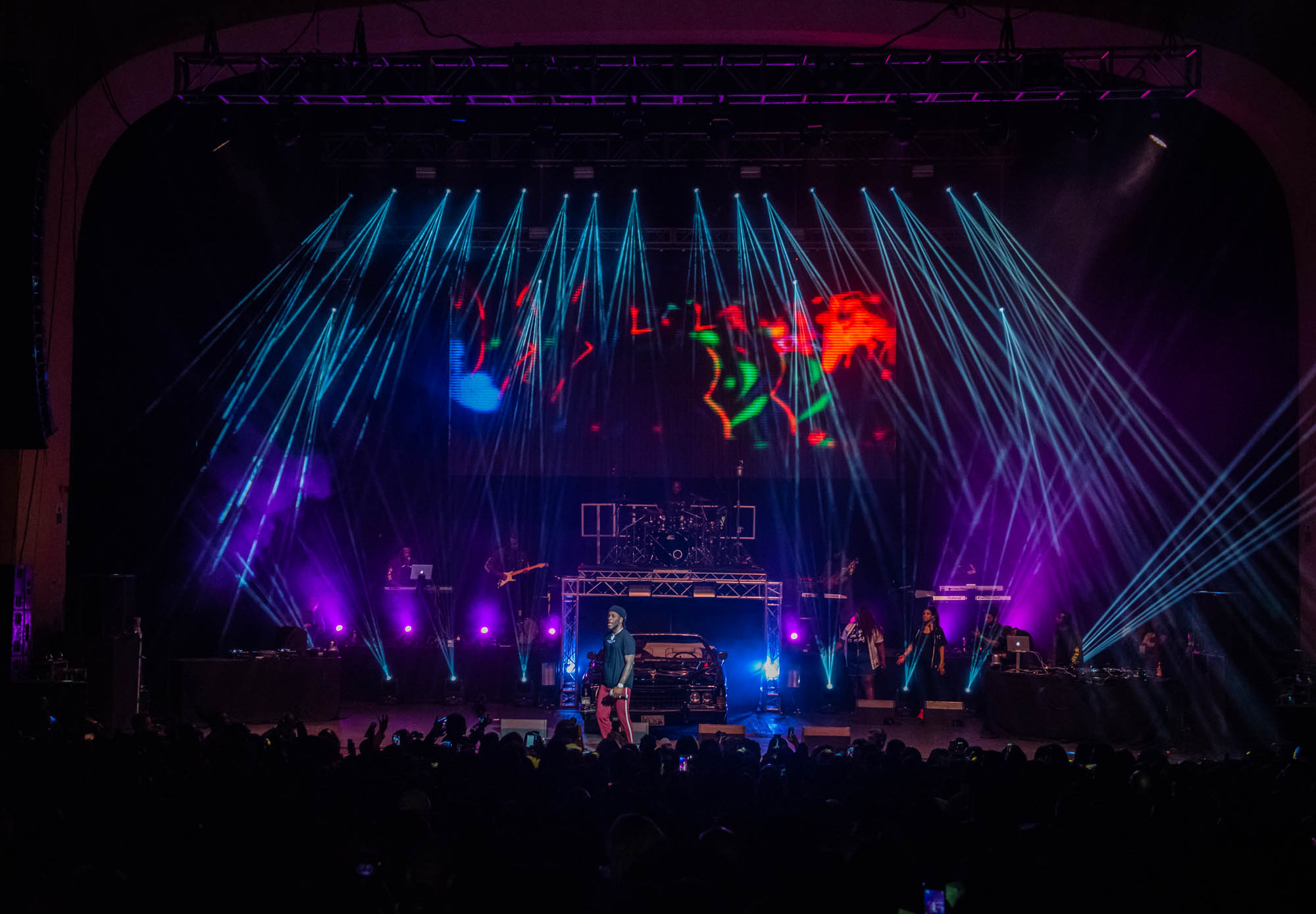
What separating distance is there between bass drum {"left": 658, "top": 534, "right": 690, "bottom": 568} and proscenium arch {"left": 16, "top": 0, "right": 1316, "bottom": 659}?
808cm

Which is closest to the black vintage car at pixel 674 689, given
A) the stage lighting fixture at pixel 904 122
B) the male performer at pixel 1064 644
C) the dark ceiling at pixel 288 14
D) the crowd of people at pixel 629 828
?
the male performer at pixel 1064 644

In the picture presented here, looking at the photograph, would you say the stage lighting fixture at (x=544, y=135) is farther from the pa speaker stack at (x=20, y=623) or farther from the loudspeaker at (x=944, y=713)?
the loudspeaker at (x=944, y=713)

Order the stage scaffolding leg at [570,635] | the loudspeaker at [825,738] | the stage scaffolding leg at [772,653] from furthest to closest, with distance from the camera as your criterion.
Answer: the stage scaffolding leg at [570,635], the stage scaffolding leg at [772,653], the loudspeaker at [825,738]

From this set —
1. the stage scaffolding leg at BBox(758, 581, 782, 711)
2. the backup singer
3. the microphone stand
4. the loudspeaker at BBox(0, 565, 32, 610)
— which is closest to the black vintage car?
the stage scaffolding leg at BBox(758, 581, 782, 711)

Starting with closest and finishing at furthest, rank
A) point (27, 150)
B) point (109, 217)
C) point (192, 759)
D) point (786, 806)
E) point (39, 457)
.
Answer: point (786, 806)
point (192, 759)
point (27, 150)
point (39, 457)
point (109, 217)

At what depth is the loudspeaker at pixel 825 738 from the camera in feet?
36.4

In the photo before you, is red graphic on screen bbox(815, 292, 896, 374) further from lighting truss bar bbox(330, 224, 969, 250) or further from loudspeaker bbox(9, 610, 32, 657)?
loudspeaker bbox(9, 610, 32, 657)

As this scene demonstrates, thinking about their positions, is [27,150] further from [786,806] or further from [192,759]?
[786,806]

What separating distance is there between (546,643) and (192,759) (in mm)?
11135

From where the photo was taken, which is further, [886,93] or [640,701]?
[640,701]

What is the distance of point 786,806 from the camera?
227 inches

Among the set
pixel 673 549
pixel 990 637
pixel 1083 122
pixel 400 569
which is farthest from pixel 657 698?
pixel 1083 122

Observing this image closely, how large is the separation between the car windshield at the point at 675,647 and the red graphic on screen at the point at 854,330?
564 centimetres

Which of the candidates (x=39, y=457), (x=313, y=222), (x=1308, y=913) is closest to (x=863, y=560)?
(x=313, y=222)
